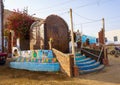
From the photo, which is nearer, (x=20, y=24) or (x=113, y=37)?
(x=20, y=24)

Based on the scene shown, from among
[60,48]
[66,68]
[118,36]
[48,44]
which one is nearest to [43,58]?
[66,68]

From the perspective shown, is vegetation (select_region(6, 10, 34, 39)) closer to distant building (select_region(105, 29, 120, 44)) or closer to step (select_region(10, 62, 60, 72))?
step (select_region(10, 62, 60, 72))

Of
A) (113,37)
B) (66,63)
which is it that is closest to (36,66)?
(66,63)

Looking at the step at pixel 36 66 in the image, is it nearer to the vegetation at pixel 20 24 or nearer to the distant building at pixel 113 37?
the vegetation at pixel 20 24

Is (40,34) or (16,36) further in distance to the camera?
(16,36)

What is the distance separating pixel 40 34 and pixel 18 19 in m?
3.13

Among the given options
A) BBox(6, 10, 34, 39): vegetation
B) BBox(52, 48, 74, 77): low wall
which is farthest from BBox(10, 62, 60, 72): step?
BBox(6, 10, 34, 39): vegetation

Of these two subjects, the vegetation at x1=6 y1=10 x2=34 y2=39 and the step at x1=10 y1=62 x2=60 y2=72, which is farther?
the vegetation at x1=6 y1=10 x2=34 y2=39

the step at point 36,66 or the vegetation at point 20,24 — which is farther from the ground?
the vegetation at point 20,24

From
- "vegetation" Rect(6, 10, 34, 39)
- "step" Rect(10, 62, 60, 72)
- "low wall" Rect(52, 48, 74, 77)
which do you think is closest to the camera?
"low wall" Rect(52, 48, 74, 77)

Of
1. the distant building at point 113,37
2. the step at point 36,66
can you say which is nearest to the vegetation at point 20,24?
the step at point 36,66

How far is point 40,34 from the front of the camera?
1592 centimetres

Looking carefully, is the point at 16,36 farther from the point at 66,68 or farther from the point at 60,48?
the point at 66,68

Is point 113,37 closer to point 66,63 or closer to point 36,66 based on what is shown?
point 36,66
